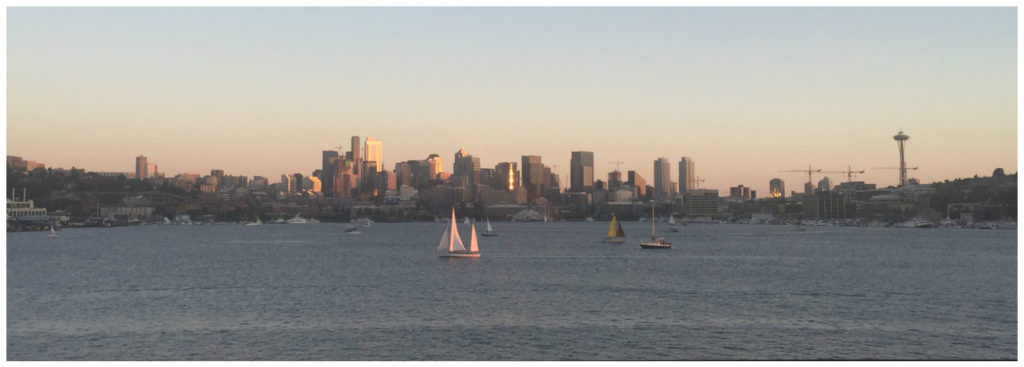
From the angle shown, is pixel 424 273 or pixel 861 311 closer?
pixel 861 311

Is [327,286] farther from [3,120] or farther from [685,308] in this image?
[3,120]

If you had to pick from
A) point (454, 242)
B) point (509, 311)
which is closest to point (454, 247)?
point (454, 242)

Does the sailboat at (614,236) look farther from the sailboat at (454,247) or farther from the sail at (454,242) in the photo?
the sailboat at (454,247)

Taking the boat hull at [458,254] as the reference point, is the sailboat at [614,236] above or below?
above

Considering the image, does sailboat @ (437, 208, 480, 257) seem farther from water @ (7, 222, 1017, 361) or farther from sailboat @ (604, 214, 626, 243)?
sailboat @ (604, 214, 626, 243)

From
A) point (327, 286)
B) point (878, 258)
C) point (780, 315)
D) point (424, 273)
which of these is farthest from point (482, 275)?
point (878, 258)

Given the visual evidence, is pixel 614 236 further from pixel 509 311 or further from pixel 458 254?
pixel 509 311

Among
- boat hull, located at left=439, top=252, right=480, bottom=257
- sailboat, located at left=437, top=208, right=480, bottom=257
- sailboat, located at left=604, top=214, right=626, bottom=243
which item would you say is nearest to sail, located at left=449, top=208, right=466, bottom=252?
sailboat, located at left=437, top=208, right=480, bottom=257

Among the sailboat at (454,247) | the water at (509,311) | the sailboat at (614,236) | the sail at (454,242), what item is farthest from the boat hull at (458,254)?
the sailboat at (614,236)
